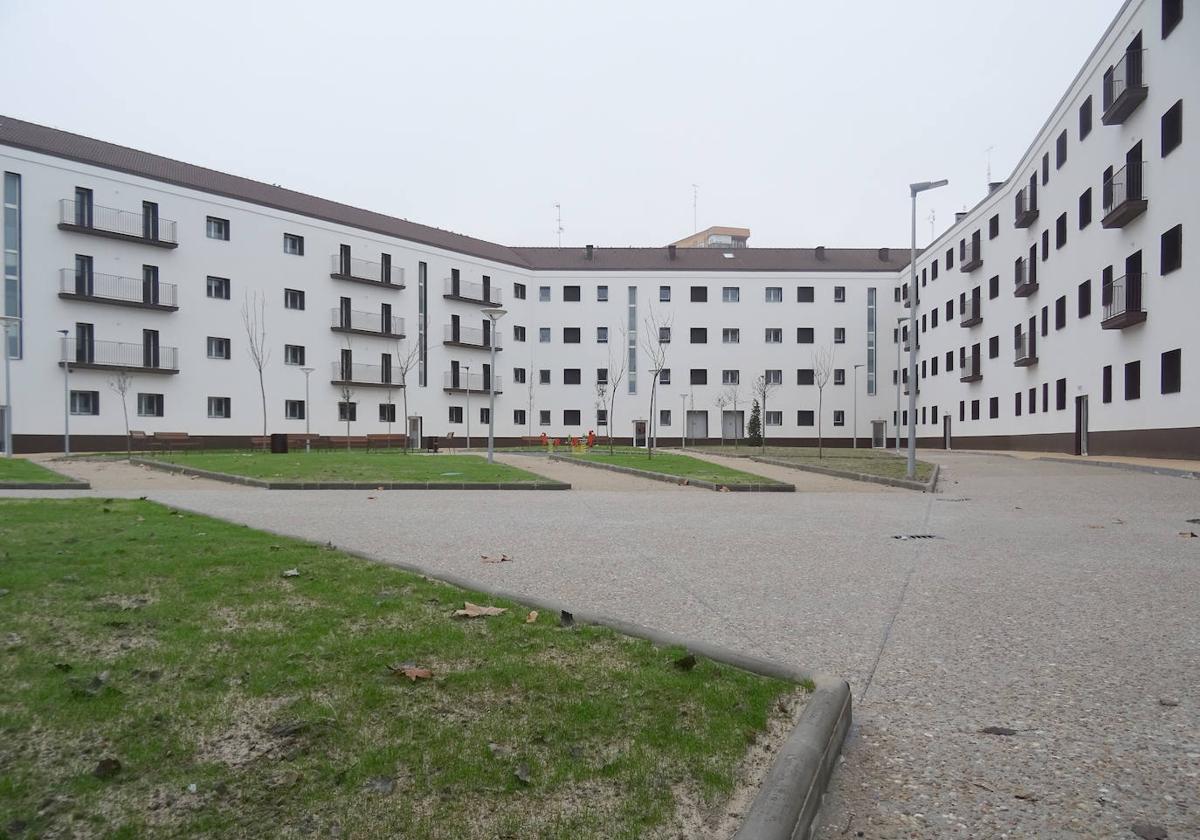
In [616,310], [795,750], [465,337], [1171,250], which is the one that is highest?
[616,310]

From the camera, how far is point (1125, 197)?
30.3 meters

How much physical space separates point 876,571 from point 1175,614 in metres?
2.42

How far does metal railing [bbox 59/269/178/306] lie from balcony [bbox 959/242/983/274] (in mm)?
43817

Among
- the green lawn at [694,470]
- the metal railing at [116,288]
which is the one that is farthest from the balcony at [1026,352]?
the metal railing at [116,288]

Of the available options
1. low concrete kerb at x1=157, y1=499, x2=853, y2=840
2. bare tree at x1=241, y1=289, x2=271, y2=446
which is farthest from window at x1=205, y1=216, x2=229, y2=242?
low concrete kerb at x1=157, y1=499, x2=853, y2=840

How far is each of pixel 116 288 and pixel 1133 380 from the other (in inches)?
1701

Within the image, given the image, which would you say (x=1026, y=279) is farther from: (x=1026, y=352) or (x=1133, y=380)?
(x=1133, y=380)

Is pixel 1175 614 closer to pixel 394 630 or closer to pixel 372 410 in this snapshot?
pixel 394 630

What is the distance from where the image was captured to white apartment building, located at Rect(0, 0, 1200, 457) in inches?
1204

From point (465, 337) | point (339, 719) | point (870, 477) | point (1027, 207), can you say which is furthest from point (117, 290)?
point (339, 719)

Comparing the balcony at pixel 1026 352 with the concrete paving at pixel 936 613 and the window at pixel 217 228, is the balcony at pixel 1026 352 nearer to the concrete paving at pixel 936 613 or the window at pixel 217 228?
the concrete paving at pixel 936 613

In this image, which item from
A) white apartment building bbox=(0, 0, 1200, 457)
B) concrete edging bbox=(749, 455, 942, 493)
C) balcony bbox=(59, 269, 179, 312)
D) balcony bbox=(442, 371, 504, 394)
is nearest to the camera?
concrete edging bbox=(749, 455, 942, 493)

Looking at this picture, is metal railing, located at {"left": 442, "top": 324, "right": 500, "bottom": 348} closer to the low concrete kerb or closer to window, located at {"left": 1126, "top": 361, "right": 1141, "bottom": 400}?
A: window, located at {"left": 1126, "top": 361, "right": 1141, "bottom": 400}

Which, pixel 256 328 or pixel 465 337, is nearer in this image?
pixel 256 328
